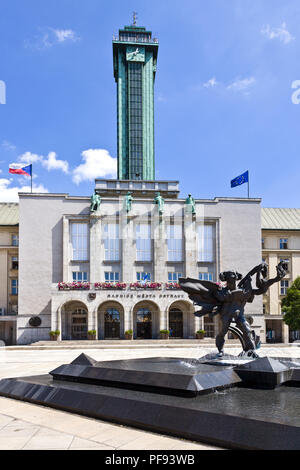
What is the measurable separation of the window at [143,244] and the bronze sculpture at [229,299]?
3406 cm

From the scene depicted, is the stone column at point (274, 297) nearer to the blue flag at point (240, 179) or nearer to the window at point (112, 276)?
the blue flag at point (240, 179)

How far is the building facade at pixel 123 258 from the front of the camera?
4734 centimetres

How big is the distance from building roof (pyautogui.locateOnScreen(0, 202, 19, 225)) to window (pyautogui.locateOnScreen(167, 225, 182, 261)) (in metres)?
21.6

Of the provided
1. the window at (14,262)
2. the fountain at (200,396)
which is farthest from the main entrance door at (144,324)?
the fountain at (200,396)

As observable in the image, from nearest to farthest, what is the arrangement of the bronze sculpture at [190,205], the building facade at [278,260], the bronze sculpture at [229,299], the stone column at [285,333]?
the bronze sculpture at [229,299] → the bronze sculpture at [190,205] → the stone column at [285,333] → the building facade at [278,260]

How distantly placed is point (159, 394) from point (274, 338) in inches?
2008

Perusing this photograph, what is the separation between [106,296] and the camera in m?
45.8

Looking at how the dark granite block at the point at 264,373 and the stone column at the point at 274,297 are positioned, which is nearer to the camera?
the dark granite block at the point at 264,373

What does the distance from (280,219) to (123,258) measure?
2733 centimetres

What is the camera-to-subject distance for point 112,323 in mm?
48219

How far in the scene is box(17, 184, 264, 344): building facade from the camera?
47344 mm

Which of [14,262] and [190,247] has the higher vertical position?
[190,247]

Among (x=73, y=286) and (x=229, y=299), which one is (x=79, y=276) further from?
(x=229, y=299)

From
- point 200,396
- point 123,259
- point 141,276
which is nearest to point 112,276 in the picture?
point 123,259
